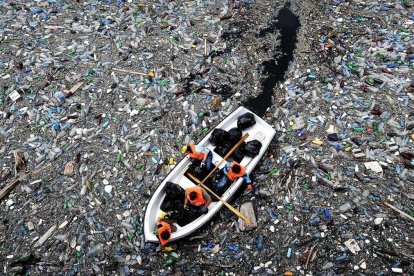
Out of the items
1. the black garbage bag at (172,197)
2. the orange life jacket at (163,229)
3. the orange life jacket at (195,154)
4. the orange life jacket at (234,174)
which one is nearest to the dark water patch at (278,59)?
the orange life jacket at (234,174)

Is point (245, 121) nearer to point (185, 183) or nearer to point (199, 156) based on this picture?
point (199, 156)

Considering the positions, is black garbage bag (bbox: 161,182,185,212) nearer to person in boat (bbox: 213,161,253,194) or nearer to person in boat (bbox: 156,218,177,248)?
person in boat (bbox: 156,218,177,248)

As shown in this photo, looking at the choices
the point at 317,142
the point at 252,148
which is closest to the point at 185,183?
the point at 252,148

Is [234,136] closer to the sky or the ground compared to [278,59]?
closer to the ground

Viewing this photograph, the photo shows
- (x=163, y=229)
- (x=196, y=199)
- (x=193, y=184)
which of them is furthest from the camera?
(x=193, y=184)

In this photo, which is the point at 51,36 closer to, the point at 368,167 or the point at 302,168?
the point at 302,168
